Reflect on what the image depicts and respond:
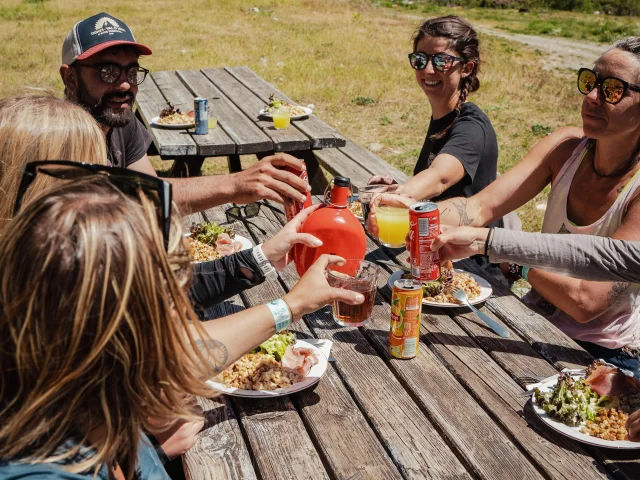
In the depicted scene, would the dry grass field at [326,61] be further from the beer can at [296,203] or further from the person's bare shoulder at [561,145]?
the beer can at [296,203]

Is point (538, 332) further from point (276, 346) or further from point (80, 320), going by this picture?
point (80, 320)

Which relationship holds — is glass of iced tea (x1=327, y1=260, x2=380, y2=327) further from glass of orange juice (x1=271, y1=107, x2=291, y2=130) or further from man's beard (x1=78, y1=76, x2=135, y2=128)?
glass of orange juice (x1=271, y1=107, x2=291, y2=130)

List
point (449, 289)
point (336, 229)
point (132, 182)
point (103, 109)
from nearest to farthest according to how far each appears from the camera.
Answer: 1. point (132, 182)
2. point (336, 229)
3. point (449, 289)
4. point (103, 109)

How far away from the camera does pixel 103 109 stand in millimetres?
3346

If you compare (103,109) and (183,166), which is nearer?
(103,109)

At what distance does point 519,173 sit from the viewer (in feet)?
10.2

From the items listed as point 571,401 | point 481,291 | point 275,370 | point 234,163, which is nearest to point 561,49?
point 234,163

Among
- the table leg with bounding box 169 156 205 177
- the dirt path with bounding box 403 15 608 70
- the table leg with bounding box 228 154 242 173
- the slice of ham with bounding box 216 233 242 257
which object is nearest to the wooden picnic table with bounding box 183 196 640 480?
the slice of ham with bounding box 216 233 242 257

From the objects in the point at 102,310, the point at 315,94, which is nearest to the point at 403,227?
the point at 102,310

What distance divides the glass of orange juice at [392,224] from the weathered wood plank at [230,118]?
228cm

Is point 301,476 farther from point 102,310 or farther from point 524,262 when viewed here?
point 524,262

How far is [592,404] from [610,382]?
9 cm

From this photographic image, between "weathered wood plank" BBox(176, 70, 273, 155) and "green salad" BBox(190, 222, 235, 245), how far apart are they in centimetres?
195

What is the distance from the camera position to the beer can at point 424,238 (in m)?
2.08
